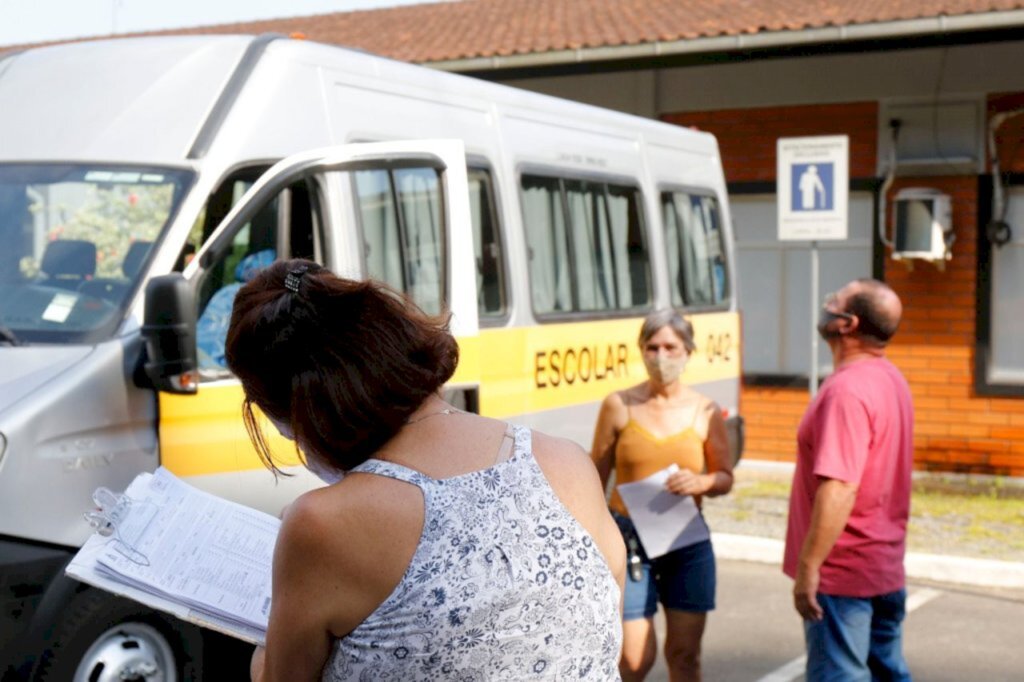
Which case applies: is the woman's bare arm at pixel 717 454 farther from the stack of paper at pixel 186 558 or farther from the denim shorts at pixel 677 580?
the stack of paper at pixel 186 558

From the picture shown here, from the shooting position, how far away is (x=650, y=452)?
5.50 metres

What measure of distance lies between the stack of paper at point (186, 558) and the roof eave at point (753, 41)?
10.8m

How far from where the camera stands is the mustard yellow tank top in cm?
550

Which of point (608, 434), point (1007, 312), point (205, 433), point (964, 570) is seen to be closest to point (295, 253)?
point (205, 433)

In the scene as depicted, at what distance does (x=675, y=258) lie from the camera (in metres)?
9.84

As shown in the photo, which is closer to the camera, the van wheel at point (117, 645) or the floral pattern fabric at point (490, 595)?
the floral pattern fabric at point (490, 595)

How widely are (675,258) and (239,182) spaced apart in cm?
461

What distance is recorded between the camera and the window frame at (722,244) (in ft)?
31.7

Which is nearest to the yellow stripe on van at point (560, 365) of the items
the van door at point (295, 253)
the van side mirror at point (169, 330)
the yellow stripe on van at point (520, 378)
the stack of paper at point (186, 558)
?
the yellow stripe on van at point (520, 378)

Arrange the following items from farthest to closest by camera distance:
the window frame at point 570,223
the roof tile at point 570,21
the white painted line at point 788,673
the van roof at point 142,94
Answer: the roof tile at point 570,21 → the window frame at point 570,223 → the white painted line at point 788,673 → the van roof at point 142,94

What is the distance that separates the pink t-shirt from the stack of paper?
258cm

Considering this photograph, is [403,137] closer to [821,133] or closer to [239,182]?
[239,182]

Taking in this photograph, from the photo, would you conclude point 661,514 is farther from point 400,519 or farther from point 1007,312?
point 1007,312

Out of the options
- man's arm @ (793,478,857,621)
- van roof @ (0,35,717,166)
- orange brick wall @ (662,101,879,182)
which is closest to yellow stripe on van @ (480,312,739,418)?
van roof @ (0,35,717,166)
